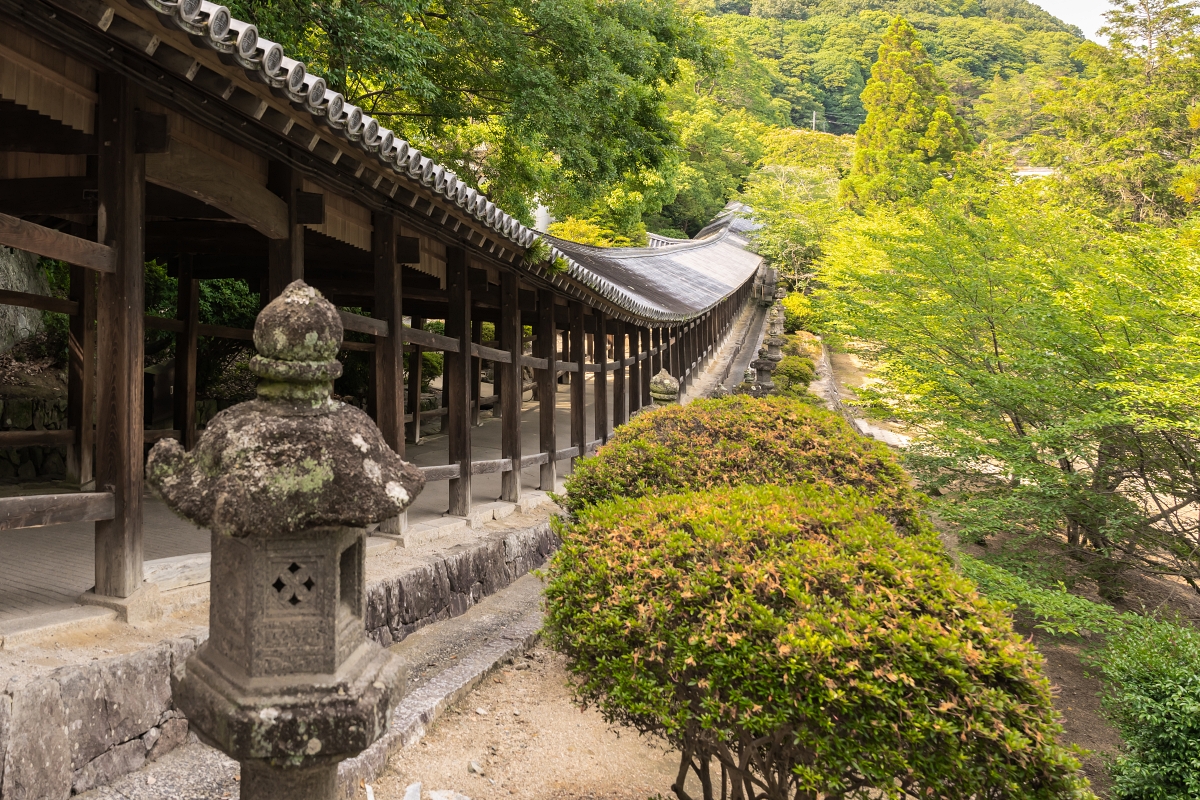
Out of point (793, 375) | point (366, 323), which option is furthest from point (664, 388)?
point (793, 375)

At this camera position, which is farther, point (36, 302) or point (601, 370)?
point (601, 370)

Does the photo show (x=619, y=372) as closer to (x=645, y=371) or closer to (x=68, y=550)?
(x=645, y=371)

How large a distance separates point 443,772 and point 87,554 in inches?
131

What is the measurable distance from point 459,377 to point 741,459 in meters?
3.18

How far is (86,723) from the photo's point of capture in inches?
141

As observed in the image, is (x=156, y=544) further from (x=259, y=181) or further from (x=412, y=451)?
(x=412, y=451)

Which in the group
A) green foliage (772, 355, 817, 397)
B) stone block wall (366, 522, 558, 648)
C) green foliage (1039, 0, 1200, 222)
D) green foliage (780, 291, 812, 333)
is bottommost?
stone block wall (366, 522, 558, 648)

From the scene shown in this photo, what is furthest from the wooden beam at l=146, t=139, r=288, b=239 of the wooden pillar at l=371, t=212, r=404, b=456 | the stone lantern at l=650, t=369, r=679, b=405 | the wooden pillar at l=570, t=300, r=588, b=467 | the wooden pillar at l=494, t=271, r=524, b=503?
the stone lantern at l=650, t=369, r=679, b=405

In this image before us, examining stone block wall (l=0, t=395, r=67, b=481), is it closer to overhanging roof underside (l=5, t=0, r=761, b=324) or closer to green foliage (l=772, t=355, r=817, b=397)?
overhanging roof underside (l=5, t=0, r=761, b=324)

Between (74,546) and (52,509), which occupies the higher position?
(52,509)

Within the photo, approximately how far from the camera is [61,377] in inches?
416

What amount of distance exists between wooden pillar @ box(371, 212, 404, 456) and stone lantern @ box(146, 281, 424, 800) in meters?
4.20

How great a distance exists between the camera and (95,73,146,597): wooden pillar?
13.8 feet

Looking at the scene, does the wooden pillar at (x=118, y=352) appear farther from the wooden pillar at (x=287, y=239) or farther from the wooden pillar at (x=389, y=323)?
the wooden pillar at (x=389, y=323)
